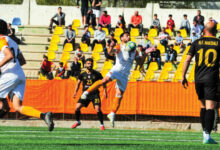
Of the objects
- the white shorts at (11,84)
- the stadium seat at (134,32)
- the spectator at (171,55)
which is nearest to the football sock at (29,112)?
the white shorts at (11,84)

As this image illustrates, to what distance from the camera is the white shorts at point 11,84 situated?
8398 millimetres

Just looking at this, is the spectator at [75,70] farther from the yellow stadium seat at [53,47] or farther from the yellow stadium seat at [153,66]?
the yellow stadium seat at [53,47]

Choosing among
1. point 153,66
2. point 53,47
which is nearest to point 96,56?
point 53,47

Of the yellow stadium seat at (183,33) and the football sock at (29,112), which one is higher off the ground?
the football sock at (29,112)

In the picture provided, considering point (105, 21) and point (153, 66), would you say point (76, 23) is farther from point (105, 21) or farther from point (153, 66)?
point (153, 66)

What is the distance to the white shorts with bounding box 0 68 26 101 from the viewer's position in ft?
27.6

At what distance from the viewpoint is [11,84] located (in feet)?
27.6

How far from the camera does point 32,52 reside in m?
27.8

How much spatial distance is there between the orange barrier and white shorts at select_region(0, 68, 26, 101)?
11527mm

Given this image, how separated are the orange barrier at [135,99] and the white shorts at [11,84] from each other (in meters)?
11.5

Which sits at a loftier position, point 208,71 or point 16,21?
point 208,71

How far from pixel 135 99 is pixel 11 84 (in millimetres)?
12159

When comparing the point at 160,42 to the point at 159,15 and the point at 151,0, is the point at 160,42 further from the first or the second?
the point at 151,0

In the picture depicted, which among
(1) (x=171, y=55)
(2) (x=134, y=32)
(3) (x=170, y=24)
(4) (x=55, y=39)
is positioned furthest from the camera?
(3) (x=170, y=24)
